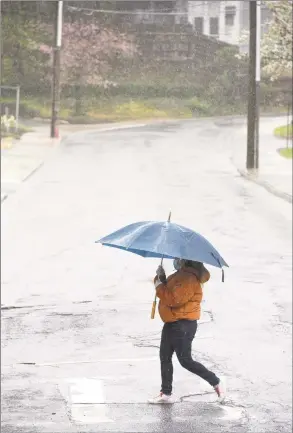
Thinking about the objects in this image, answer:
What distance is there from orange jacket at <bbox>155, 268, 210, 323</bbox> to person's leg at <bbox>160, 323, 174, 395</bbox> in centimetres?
7

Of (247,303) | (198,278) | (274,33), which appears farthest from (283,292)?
(274,33)

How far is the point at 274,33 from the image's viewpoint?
61.2 meters

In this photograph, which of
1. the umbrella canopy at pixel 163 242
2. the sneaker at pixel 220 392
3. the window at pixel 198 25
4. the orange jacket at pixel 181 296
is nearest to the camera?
the umbrella canopy at pixel 163 242

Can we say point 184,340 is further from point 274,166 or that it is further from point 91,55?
point 274,166

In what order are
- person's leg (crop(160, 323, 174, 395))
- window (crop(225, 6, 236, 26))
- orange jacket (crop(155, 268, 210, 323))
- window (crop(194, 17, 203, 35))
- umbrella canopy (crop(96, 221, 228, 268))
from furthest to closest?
window (crop(225, 6, 236, 26)), window (crop(194, 17, 203, 35)), person's leg (crop(160, 323, 174, 395)), orange jacket (crop(155, 268, 210, 323)), umbrella canopy (crop(96, 221, 228, 268))

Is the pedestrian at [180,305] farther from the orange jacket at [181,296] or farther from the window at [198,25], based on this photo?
the window at [198,25]

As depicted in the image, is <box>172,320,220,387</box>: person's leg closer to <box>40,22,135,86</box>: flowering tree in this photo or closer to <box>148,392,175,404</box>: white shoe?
<box>148,392,175,404</box>: white shoe

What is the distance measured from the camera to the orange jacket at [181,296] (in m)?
5.05

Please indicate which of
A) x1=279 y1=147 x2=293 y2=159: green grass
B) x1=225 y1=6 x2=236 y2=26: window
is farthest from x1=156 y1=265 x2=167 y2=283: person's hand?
x1=279 y1=147 x2=293 y2=159: green grass

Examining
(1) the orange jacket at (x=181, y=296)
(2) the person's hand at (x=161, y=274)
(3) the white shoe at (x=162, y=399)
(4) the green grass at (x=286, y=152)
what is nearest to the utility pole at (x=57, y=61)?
(3) the white shoe at (x=162, y=399)

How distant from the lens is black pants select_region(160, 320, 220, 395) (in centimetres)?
515

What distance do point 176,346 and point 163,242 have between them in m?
0.55

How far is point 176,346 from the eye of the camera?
522 centimetres

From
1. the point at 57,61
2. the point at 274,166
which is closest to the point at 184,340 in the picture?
the point at 57,61
